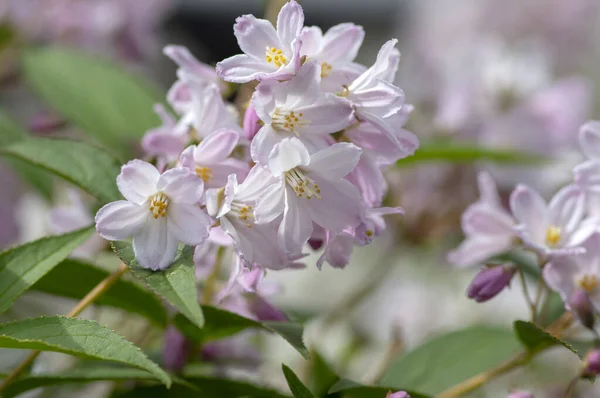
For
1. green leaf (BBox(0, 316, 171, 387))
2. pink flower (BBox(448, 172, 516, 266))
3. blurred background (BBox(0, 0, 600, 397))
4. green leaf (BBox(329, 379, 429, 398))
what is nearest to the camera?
green leaf (BBox(0, 316, 171, 387))

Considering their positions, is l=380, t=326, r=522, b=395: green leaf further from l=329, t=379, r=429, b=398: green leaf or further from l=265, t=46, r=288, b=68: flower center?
l=265, t=46, r=288, b=68: flower center

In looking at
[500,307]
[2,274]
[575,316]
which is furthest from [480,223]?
[500,307]

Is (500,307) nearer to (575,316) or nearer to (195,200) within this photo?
(575,316)

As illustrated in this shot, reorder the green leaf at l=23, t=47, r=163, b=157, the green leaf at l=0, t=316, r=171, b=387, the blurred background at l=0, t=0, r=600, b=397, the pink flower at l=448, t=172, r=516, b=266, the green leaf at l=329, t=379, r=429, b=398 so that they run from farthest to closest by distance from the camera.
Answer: the blurred background at l=0, t=0, r=600, b=397 < the green leaf at l=23, t=47, r=163, b=157 < the pink flower at l=448, t=172, r=516, b=266 < the green leaf at l=329, t=379, r=429, b=398 < the green leaf at l=0, t=316, r=171, b=387

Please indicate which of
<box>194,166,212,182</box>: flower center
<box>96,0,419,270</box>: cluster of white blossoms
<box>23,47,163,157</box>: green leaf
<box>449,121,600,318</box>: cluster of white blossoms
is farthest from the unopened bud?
<box>23,47,163,157</box>: green leaf

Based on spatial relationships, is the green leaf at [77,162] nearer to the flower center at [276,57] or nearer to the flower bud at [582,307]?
the flower center at [276,57]

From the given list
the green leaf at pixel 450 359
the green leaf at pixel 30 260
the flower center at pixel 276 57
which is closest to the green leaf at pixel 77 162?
the green leaf at pixel 30 260

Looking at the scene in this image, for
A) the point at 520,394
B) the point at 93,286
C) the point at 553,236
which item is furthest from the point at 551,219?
the point at 93,286
